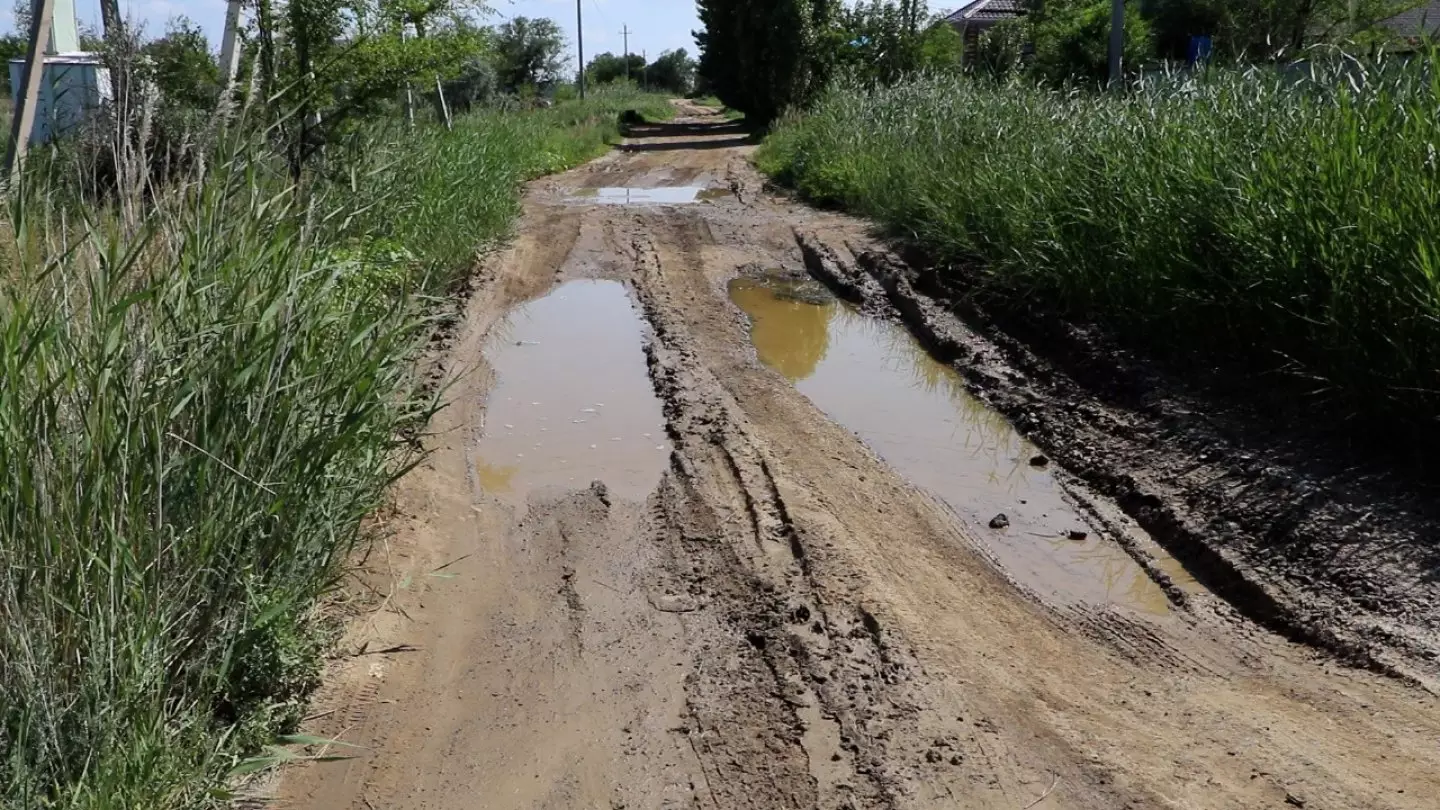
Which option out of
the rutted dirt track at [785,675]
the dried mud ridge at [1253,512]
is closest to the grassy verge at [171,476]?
the rutted dirt track at [785,675]

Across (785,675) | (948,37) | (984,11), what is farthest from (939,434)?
(984,11)

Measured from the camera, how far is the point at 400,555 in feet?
17.0

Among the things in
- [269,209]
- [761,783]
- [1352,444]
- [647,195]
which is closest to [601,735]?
[761,783]

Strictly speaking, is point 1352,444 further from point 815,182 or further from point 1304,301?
point 815,182

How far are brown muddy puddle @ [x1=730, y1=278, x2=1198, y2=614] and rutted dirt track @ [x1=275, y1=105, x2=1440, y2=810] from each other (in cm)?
18

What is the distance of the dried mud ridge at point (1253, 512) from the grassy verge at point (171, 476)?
3.37 m

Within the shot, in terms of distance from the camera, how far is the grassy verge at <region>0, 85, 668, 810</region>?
2957 millimetres

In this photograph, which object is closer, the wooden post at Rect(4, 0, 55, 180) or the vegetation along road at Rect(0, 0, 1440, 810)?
the vegetation along road at Rect(0, 0, 1440, 810)

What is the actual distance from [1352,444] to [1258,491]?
0.58 meters

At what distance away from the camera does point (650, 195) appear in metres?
19.6

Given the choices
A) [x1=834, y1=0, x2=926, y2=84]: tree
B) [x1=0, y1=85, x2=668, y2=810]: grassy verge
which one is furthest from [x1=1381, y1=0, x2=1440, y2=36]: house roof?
[x1=0, y1=85, x2=668, y2=810]: grassy verge

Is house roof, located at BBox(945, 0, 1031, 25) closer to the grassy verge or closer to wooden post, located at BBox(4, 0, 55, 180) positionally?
wooden post, located at BBox(4, 0, 55, 180)

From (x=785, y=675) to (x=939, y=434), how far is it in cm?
349

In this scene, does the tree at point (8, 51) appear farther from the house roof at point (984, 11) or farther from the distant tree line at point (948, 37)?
the house roof at point (984, 11)
